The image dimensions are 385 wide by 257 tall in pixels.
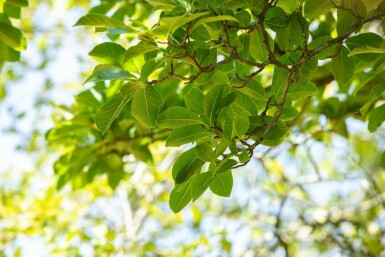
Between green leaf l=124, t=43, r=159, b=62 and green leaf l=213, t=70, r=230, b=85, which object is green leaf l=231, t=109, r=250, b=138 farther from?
green leaf l=124, t=43, r=159, b=62

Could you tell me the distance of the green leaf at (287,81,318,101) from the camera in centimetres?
108

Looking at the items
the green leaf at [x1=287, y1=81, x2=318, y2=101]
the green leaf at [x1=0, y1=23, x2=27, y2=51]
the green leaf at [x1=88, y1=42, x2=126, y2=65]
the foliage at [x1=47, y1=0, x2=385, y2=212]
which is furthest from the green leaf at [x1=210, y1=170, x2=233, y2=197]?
the green leaf at [x1=0, y1=23, x2=27, y2=51]

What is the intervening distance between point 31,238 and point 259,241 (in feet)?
4.75

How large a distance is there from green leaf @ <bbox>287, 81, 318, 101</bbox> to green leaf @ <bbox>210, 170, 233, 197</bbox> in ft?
0.70

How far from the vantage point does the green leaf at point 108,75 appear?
3.16 ft

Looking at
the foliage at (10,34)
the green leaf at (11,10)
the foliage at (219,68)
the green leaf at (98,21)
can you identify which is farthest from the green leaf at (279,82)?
the green leaf at (11,10)

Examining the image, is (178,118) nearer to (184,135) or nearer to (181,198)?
(184,135)

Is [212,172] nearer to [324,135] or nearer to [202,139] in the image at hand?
[202,139]

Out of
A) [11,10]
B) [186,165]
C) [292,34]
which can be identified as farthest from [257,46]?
[11,10]

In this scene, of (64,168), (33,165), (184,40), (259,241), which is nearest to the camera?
(184,40)

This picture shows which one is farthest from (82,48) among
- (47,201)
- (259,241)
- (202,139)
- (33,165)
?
(202,139)

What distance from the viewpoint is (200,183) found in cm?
106

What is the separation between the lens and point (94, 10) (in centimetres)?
192

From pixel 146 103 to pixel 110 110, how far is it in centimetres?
7
